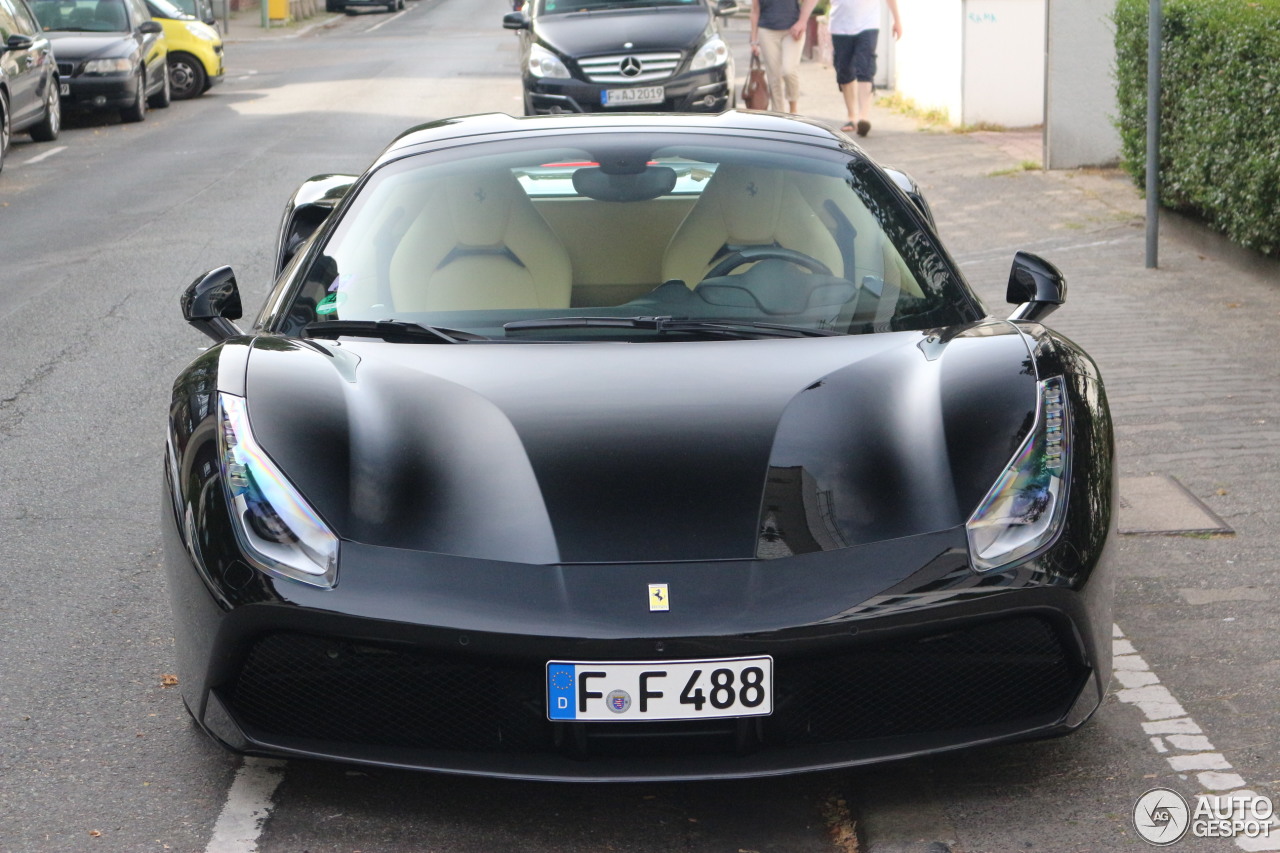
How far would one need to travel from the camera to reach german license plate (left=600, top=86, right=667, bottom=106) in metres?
14.9

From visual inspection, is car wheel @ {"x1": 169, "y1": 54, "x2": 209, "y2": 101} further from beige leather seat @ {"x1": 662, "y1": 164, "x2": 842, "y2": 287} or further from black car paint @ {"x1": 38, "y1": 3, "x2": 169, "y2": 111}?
beige leather seat @ {"x1": 662, "y1": 164, "x2": 842, "y2": 287}

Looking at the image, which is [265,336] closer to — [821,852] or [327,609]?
[327,609]

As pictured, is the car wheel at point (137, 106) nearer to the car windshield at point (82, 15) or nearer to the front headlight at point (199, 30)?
the car windshield at point (82, 15)

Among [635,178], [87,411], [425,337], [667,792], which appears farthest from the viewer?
[87,411]

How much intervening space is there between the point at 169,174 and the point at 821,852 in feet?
42.5

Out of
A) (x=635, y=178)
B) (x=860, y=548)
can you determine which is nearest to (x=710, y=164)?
(x=635, y=178)

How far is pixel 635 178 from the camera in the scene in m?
4.38

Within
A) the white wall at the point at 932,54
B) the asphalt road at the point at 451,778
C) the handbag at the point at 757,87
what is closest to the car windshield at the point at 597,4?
the handbag at the point at 757,87

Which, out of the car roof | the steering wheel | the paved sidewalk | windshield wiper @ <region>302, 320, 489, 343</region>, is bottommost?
the paved sidewalk

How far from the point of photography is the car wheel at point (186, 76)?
22.9m

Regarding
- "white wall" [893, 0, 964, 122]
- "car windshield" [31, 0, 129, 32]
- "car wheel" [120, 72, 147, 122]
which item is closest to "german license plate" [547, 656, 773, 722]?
"white wall" [893, 0, 964, 122]

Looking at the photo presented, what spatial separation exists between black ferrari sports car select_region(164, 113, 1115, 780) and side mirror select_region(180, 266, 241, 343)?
43 cm

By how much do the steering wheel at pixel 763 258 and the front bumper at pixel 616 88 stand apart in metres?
10.8

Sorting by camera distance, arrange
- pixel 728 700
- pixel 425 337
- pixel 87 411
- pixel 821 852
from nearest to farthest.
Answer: pixel 728 700, pixel 821 852, pixel 425 337, pixel 87 411
